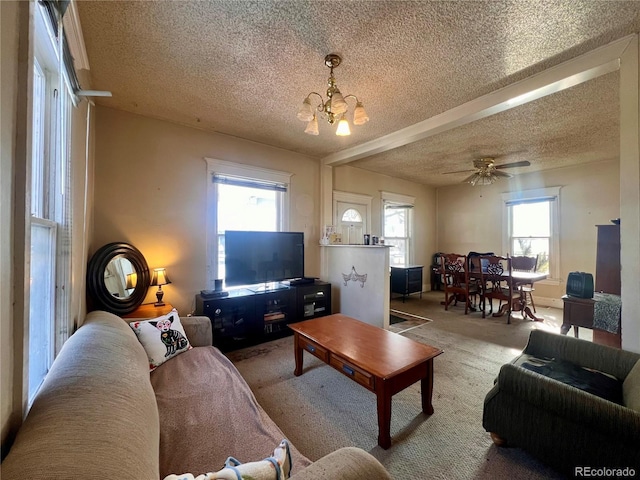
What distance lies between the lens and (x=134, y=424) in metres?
0.83

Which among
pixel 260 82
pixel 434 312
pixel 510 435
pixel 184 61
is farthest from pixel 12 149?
pixel 434 312

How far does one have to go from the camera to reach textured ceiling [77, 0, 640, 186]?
5.16 feet

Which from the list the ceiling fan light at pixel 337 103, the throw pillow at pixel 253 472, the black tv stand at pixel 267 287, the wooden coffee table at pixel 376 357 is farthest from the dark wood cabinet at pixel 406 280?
the throw pillow at pixel 253 472

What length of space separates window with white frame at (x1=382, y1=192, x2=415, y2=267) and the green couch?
4.13 m

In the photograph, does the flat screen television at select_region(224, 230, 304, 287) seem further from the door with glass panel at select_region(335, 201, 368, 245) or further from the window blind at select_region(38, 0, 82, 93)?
the window blind at select_region(38, 0, 82, 93)

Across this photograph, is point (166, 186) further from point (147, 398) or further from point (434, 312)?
point (434, 312)

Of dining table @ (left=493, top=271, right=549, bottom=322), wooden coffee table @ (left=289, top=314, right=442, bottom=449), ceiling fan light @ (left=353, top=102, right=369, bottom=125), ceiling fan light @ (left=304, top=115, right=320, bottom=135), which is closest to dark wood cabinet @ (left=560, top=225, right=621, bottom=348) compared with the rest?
dining table @ (left=493, top=271, right=549, bottom=322)

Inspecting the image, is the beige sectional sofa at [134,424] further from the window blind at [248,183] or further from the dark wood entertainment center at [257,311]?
the window blind at [248,183]

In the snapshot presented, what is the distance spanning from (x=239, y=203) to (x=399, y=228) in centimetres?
394

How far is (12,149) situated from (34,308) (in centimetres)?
99

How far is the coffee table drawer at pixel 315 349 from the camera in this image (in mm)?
2090

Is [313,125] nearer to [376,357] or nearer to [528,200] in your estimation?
[376,357]

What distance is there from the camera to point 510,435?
156cm

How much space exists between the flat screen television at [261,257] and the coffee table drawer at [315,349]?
1242mm
